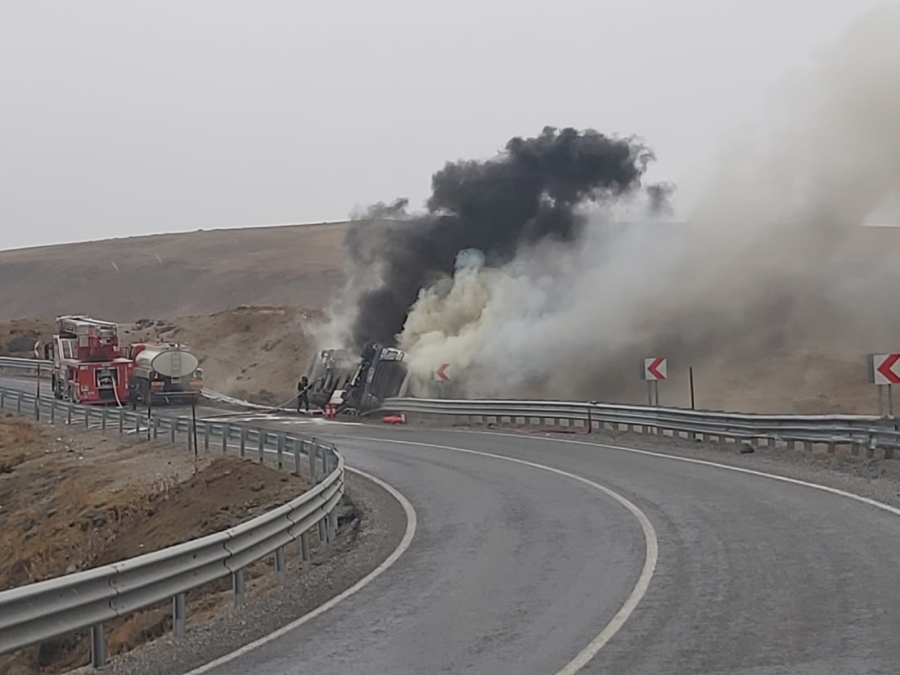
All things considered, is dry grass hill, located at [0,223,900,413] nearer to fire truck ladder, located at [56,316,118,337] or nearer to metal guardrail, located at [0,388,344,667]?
fire truck ladder, located at [56,316,118,337]

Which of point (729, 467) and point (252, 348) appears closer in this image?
point (729, 467)

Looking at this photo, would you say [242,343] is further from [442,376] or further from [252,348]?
[442,376]

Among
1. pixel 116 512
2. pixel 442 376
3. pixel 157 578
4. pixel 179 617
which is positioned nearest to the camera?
pixel 157 578

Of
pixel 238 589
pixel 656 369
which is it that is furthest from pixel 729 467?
pixel 238 589

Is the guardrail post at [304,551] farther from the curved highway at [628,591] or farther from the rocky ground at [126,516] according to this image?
the curved highway at [628,591]

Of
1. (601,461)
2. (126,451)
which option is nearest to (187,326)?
(126,451)

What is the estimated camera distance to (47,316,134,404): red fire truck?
41.9 m

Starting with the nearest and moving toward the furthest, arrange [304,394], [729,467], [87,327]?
1. [729,467]
2. [304,394]
3. [87,327]

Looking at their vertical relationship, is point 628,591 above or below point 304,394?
below

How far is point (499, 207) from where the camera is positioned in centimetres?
4275

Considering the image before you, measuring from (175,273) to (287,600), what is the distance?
11227 cm

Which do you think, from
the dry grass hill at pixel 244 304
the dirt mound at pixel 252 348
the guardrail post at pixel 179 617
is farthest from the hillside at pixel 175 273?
the guardrail post at pixel 179 617

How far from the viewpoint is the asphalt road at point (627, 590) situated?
7.68m

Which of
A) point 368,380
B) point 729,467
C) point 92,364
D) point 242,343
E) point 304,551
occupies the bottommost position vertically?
point 304,551
